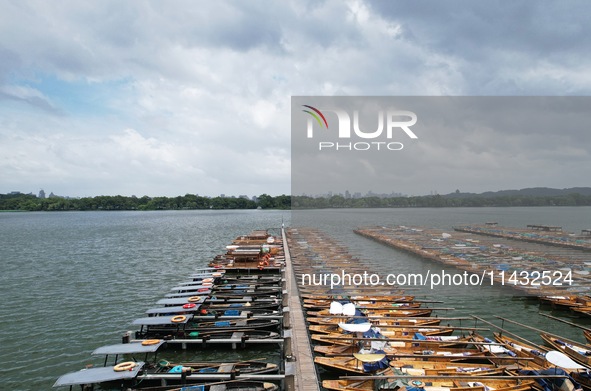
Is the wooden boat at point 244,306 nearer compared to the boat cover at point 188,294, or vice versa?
the wooden boat at point 244,306

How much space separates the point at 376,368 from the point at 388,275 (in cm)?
2382

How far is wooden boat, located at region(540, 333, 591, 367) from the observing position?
15662mm

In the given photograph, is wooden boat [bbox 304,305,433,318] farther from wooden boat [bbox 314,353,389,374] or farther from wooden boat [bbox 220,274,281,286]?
wooden boat [bbox 220,274,281,286]

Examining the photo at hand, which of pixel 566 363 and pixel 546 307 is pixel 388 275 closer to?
pixel 546 307

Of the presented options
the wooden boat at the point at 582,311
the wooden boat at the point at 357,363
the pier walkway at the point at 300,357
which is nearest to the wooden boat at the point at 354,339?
the pier walkway at the point at 300,357

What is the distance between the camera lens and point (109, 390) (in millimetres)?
15008

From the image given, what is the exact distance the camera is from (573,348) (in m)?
16.6

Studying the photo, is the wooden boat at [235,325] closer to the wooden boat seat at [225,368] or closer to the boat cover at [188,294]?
the wooden boat seat at [225,368]

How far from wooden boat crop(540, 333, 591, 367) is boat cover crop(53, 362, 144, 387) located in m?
18.8

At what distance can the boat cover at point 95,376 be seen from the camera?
520 inches

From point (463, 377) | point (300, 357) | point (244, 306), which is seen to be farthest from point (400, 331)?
point (244, 306)

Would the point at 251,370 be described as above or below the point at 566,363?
below

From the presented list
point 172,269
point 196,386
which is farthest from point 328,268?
point 196,386

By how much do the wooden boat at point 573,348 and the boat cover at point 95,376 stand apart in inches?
741
